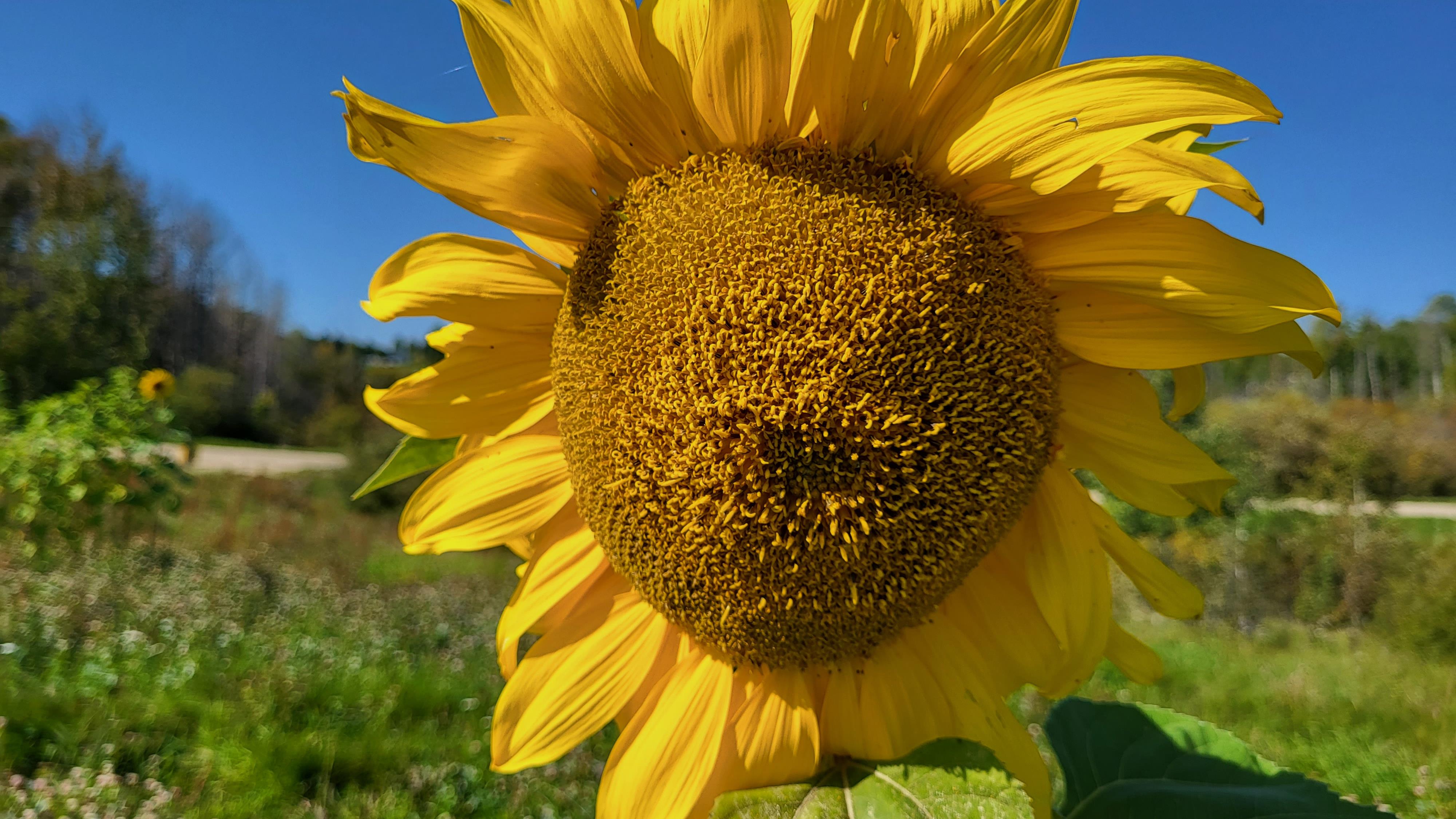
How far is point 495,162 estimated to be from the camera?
81 cm

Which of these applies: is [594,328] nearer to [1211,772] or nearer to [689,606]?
[689,606]

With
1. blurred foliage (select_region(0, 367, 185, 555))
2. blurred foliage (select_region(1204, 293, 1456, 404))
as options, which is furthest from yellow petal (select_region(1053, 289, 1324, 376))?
blurred foliage (select_region(1204, 293, 1456, 404))

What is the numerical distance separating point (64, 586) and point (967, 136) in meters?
8.47

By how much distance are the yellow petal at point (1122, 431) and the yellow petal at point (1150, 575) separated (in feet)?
0.31

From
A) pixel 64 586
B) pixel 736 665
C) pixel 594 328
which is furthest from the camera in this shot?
pixel 64 586

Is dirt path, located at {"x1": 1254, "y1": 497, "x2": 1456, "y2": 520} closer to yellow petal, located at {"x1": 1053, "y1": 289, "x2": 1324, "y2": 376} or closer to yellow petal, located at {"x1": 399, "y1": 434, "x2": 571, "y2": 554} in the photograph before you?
yellow petal, located at {"x1": 1053, "y1": 289, "x2": 1324, "y2": 376}

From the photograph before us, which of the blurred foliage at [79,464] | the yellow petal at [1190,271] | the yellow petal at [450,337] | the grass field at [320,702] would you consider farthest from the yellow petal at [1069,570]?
the blurred foliage at [79,464]

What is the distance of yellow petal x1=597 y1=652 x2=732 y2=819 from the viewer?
962 millimetres

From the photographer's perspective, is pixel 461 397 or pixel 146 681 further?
pixel 146 681

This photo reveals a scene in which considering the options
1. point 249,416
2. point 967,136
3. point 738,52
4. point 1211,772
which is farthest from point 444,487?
point 249,416

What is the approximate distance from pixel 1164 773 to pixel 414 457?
1283 millimetres

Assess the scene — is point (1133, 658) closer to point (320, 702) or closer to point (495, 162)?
point (495, 162)

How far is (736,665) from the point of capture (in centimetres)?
96

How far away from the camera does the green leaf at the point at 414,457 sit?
3.29ft
